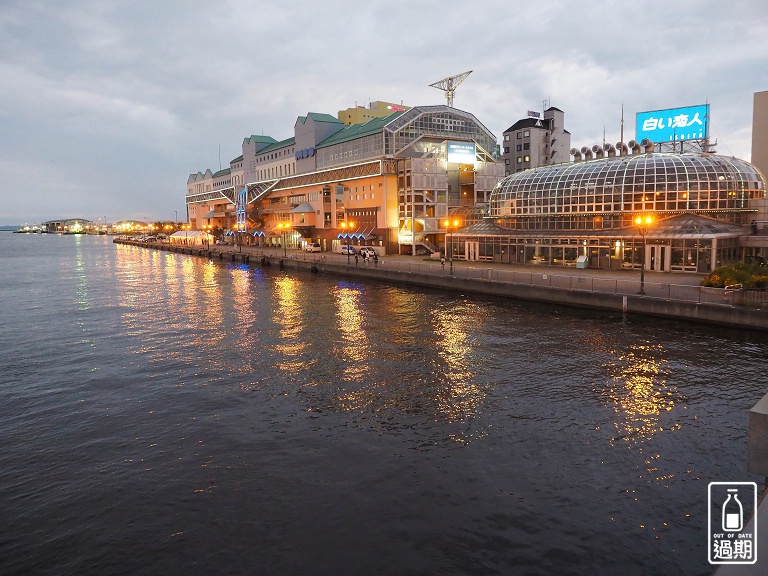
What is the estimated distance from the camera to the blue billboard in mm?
69438

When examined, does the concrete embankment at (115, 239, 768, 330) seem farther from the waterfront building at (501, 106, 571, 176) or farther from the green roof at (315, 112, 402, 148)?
the waterfront building at (501, 106, 571, 176)

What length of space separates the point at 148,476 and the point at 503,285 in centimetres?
3903

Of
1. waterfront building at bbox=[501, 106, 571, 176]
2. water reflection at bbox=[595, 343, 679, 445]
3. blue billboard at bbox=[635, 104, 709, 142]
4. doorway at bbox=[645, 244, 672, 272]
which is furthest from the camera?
waterfront building at bbox=[501, 106, 571, 176]

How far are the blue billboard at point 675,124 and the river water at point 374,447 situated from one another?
43217 millimetres

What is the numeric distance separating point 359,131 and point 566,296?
2598 inches

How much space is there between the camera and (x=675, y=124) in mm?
71562

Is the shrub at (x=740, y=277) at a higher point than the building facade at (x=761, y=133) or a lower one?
lower

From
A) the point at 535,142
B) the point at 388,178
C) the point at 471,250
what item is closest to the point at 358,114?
the point at 535,142

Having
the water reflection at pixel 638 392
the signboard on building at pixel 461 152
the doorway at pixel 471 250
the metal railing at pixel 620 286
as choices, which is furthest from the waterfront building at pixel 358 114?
the water reflection at pixel 638 392

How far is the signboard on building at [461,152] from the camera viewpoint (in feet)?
299

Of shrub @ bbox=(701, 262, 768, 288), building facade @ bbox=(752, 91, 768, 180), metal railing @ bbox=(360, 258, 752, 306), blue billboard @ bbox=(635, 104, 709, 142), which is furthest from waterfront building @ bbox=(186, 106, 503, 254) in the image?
shrub @ bbox=(701, 262, 768, 288)

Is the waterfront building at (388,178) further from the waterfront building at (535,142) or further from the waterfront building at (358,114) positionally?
the waterfront building at (535,142)

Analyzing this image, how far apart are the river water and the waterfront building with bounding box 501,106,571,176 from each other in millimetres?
104632

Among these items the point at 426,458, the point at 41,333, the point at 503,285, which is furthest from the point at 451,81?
the point at 426,458
